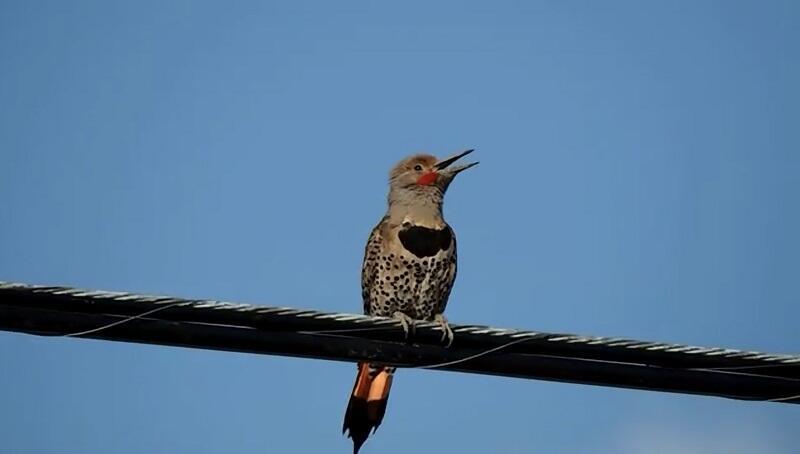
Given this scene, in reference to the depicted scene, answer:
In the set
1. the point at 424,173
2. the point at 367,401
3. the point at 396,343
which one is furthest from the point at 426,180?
the point at 396,343

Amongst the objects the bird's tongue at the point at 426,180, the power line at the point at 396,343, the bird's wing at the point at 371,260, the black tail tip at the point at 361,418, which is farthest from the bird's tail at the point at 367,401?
the power line at the point at 396,343

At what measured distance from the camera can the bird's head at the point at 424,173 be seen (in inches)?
360

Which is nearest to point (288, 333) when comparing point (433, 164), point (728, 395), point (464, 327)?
point (464, 327)

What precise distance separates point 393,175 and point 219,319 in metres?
4.38

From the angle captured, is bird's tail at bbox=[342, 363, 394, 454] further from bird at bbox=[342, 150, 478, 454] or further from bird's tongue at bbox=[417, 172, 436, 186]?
bird's tongue at bbox=[417, 172, 436, 186]

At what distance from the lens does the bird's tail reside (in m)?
7.27

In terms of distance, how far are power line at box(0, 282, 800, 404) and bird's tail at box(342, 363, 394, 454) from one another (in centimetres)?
183

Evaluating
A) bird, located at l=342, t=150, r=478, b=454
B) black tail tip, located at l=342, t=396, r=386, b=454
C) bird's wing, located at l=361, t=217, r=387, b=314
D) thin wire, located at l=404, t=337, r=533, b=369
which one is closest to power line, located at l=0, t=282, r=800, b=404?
thin wire, located at l=404, t=337, r=533, b=369

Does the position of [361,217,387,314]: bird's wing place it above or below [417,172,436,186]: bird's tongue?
below

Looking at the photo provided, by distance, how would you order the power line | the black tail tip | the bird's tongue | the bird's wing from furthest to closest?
the bird's tongue
the bird's wing
the black tail tip
the power line

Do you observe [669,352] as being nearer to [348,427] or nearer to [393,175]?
[348,427]

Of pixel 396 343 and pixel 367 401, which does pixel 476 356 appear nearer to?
pixel 396 343

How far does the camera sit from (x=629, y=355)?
5219 mm

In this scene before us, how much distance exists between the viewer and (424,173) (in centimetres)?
920
